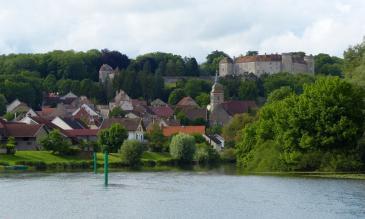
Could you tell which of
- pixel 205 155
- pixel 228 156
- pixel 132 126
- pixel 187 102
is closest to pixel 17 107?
pixel 187 102

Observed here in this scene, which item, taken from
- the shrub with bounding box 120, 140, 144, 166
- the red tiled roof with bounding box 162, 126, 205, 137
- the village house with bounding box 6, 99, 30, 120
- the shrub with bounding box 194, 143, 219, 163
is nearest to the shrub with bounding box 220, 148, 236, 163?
the shrub with bounding box 194, 143, 219, 163

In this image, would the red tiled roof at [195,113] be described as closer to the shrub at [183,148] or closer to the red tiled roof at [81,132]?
the red tiled roof at [81,132]

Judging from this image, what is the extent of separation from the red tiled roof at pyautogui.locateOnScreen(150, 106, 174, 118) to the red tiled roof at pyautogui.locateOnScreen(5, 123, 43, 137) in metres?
59.4

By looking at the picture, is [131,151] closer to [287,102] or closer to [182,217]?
[287,102]

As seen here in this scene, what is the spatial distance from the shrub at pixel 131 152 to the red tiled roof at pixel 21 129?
14.2m

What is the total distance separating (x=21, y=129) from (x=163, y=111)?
68502 millimetres

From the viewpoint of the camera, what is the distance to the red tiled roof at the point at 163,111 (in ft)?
554

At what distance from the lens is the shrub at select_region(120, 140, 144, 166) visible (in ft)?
310

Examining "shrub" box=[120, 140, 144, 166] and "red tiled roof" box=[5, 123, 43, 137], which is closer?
"shrub" box=[120, 140, 144, 166]

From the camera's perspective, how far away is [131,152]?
311 ft

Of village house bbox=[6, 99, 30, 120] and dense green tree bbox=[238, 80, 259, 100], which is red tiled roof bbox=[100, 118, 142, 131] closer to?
village house bbox=[6, 99, 30, 120]

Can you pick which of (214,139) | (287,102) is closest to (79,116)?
(214,139)

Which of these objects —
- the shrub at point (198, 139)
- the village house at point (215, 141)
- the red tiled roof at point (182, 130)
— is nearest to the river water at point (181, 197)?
the shrub at point (198, 139)

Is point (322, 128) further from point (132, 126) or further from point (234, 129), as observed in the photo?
point (132, 126)
